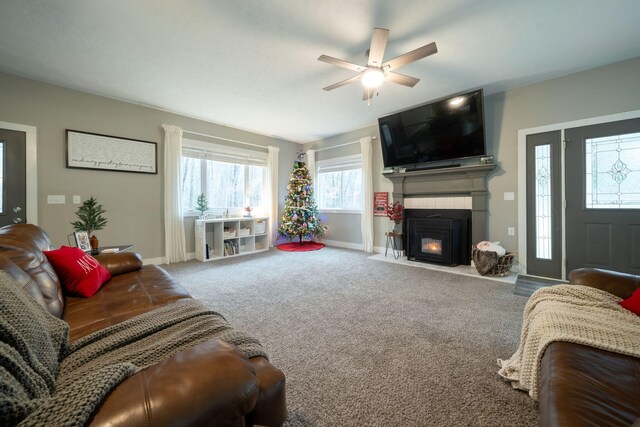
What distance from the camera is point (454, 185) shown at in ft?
13.2

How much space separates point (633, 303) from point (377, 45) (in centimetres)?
240

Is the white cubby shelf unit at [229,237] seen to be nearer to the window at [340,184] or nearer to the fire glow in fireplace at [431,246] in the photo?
the window at [340,184]

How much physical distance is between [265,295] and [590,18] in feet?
13.1

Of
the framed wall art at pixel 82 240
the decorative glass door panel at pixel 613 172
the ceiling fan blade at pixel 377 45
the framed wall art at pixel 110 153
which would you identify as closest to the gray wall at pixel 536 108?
the decorative glass door panel at pixel 613 172

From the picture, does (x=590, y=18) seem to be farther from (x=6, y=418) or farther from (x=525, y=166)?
(x=6, y=418)

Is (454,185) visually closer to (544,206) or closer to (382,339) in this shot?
(544,206)

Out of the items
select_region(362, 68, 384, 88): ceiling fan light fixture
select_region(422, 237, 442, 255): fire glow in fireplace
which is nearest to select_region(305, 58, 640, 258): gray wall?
select_region(422, 237, 442, 255): fire glow in fireplace

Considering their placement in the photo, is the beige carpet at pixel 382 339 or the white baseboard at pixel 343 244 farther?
the white baseboard at pixel 343 244

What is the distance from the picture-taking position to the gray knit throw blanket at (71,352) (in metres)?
0.50

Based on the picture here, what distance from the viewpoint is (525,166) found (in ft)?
11.3

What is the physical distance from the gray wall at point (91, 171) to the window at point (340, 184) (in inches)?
110

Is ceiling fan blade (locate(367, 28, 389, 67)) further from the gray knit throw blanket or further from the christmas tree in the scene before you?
the christmas tree

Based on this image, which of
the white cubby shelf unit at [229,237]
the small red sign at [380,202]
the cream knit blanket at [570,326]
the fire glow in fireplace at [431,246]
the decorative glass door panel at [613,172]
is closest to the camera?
the cream knit blanket at [570,326]

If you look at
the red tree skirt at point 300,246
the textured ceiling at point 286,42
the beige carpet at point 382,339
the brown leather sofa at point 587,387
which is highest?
the textured ceiling at point 286,42
